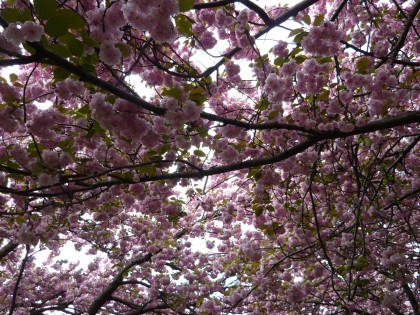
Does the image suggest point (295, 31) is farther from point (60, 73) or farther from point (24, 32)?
point (24, 32)

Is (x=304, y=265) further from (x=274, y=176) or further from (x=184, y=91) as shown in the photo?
(x=184, y=91)

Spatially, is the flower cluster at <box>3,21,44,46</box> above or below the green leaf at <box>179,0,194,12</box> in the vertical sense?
below

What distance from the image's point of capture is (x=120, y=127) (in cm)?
273

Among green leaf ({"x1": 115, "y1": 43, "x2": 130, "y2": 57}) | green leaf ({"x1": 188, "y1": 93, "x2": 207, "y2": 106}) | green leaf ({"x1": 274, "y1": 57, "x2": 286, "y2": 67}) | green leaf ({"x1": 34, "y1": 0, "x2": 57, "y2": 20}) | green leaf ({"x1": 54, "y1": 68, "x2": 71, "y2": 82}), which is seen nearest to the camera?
green leaf ({"x1": 34, "y1": 0, "x2": 57, "y2": 20})

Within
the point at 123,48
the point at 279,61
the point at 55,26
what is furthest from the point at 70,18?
the point at 279,61

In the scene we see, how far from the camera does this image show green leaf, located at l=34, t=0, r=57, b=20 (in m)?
1.75

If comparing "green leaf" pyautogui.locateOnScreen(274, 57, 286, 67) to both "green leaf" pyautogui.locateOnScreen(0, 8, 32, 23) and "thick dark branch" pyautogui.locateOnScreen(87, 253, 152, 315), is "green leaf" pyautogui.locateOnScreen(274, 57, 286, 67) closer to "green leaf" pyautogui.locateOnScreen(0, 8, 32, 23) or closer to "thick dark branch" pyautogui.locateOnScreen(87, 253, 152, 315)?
"green leaf" pyautogui.locateOnScreen(0, 8, 32, 23)

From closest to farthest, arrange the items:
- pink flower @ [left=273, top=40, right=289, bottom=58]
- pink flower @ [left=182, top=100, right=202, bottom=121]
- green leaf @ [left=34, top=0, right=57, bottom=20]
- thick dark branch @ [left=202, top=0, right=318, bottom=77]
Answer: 1. green leaf @ [left=34, top=0, right=57, bottom=20]
2. pink flower @ [left=182, top=100, right=202, bottom=121]
3. thick dark branch @ [left=202, top=0, right=318, bottom=77]
4. pink flower @ [left=273, top=40, right=289, bottom=58]

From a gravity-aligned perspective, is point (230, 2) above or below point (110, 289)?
above

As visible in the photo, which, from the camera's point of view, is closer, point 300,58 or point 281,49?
point 300,58

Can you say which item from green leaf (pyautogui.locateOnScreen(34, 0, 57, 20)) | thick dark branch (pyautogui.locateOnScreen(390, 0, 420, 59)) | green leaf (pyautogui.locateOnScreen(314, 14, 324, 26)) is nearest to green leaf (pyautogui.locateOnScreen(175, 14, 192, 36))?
green leaf (pyautogui.locateOnScreen(314, 14, 324, 26))

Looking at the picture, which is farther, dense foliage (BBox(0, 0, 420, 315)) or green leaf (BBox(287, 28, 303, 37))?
green leaf (BBox(287, 28, 303, 37))

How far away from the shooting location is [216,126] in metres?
2.92

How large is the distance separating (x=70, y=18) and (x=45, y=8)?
0.11 m
